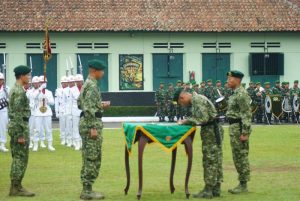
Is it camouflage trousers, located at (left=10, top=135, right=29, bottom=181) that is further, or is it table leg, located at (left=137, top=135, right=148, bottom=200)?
camouflage trousers, located at (left=10, top=135, right=29, bottom=181)

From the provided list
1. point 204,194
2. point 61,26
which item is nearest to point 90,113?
point 204,194

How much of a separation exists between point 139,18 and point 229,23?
4.83 metres

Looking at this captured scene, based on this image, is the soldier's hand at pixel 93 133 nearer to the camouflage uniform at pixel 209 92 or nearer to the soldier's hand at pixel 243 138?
the soldier's hand at pixel 243 138

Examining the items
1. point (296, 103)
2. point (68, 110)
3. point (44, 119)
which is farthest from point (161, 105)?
point (44, 119)

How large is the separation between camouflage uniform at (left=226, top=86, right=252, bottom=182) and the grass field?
0.49m

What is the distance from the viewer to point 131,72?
152ft

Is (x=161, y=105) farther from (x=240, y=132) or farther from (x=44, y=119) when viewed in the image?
(x=240, y=132)

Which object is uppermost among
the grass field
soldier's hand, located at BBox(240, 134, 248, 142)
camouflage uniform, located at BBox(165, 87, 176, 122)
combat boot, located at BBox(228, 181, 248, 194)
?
soldier's hand, located at BBox(240, 134, 248, 142)

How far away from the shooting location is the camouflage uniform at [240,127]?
1678 cm

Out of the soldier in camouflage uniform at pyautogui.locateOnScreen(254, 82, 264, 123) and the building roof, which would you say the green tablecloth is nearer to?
the soldier in camouflage uniform at pyautogui.locateOnScreen(254, 82, 264, 123)

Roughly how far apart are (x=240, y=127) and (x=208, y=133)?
91cm

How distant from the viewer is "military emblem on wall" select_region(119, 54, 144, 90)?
152ft

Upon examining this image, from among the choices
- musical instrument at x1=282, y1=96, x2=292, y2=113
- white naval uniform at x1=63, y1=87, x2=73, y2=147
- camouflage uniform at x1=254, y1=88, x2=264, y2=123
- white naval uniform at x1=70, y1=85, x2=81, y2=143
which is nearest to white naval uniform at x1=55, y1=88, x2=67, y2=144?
white naval uniform at x1=63, y1=87, x2=73, y2=147

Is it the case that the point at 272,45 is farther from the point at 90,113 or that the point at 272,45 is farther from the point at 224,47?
the point at 90,113
